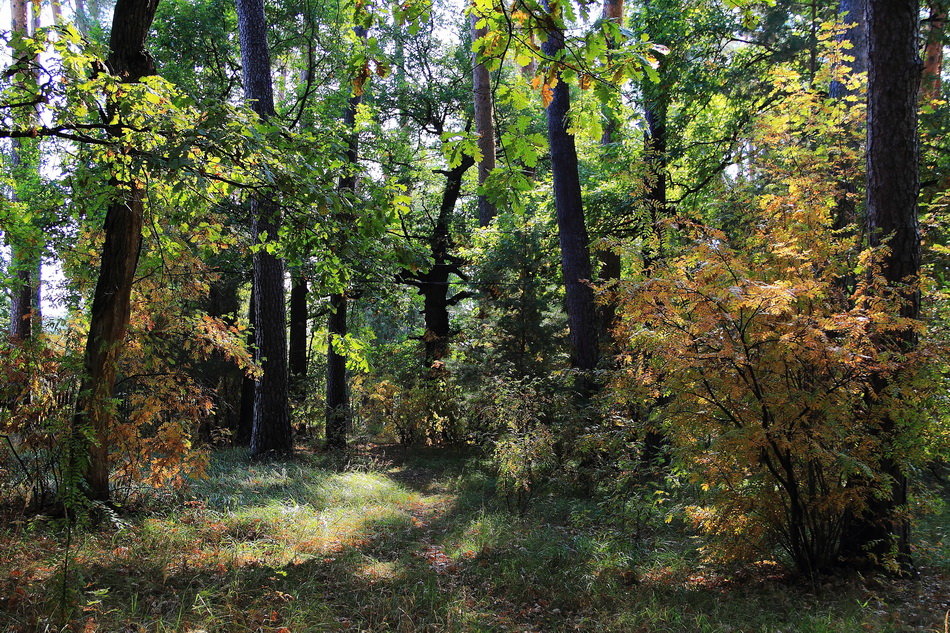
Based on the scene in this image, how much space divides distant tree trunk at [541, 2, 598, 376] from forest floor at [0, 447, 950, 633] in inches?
131

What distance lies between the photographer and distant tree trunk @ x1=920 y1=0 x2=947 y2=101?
18.9ft

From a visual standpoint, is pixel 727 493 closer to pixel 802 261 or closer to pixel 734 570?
pixel 734 570

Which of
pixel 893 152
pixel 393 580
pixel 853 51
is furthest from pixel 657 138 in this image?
pixel 393 580

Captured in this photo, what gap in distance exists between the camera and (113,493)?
17.3 ft

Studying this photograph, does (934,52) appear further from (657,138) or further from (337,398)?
(337,398)

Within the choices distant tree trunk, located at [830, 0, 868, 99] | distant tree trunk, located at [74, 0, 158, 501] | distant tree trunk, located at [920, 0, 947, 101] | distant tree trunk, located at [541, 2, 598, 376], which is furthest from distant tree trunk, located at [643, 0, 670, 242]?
distant tree trunk, located at [74, 0, 158, 501]

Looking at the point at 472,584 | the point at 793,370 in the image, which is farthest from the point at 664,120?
the point at 472,584

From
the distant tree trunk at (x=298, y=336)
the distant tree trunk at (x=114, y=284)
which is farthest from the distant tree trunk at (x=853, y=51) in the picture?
the distant tree trunk at (x=298, y=336)

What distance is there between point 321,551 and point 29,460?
2.62m

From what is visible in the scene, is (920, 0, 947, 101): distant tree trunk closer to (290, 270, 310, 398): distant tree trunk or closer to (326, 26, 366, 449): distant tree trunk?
(326, 26, 366, 449): distant tree trunk

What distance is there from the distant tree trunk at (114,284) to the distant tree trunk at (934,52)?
7377 millimetres

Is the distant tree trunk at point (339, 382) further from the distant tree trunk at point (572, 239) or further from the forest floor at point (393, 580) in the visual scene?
the forest floor at point (393, 580)

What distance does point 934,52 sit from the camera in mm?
9688

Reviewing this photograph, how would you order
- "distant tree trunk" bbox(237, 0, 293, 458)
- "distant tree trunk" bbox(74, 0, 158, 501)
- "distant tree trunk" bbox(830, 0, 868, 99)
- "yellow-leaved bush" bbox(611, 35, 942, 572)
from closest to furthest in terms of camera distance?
1. "yellow-leaved bush" bbox(611, 35, 942, 572)
2. "distant tree trunk" bbox(74, 0, 158, 501)
3. "distant tree trunk" bbox(830, 0, 868, 99)
4. "distant tree trunk" bbox(237, 0, 293, 458)
